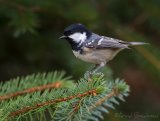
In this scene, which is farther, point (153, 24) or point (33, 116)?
point (153, 24)

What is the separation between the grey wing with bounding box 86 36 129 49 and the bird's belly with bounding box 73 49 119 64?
0.12 ft

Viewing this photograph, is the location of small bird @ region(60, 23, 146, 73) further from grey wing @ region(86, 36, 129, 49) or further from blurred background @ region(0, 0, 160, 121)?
blurred background @ region(0, 0, 160, 121)

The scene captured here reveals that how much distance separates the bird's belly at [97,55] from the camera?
2.51m

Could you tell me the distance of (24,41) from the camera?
3.24 meters

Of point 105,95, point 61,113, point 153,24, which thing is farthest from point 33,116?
point 153,24

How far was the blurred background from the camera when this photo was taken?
2834mm

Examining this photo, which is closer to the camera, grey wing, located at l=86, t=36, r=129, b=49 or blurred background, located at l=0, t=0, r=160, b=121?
grey wing, located at l=86, t=36, r=129, b=49

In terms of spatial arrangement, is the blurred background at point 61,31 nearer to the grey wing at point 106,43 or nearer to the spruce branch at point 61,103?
the grey wing at point 106,43

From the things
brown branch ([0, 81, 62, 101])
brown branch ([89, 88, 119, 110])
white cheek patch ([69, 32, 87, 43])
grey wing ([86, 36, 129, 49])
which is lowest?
brown branch ([89, 88, 119, 110])

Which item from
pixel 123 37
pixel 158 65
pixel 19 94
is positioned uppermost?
pixel 123 37

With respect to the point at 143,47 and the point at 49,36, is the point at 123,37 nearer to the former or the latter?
the point at 143,47

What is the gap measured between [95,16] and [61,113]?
116cm

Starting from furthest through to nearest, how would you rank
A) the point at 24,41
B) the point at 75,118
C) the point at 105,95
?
the point at 24,41
the point at 105,95
the point at 75,118

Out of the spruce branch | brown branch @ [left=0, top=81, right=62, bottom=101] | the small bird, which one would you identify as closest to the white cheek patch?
the small bird
